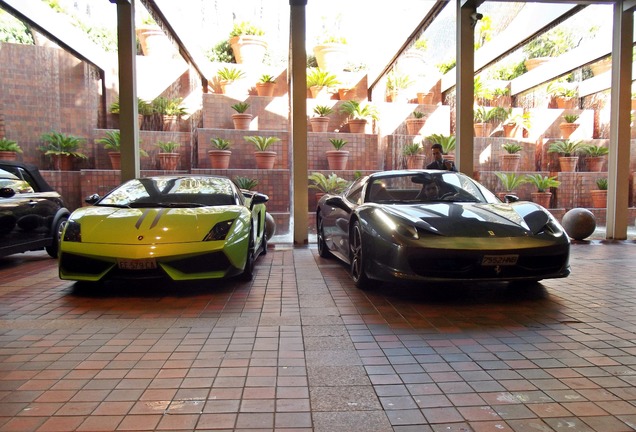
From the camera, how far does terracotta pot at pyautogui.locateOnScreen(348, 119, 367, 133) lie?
13.9 metres

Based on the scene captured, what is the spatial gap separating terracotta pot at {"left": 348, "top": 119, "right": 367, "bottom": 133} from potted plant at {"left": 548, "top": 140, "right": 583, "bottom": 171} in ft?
19.5

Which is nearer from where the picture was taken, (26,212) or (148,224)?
(148,224)

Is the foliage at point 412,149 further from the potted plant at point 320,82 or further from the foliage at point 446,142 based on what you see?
the potted plant at point 320,82

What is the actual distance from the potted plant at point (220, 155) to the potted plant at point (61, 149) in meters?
3.22

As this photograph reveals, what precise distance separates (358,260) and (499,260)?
1.44 meters

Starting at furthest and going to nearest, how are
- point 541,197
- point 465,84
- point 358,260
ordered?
1. point 541,197
2. point 465,84
3. point 358,260

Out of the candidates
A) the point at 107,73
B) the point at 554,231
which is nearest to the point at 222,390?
the point at 554,231

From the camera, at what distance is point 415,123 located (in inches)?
587

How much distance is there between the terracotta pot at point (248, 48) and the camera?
16.3 meters

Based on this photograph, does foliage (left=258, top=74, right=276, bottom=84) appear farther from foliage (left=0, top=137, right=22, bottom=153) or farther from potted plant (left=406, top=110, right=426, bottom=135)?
foliage (left=0, top=137, right=22, bottom=153)

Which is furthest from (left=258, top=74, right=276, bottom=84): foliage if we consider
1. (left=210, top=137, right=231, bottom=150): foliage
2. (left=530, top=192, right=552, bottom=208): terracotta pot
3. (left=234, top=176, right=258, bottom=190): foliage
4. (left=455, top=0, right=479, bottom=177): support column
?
(left=530, top=192, right=552, bottom=208): terracotta pot

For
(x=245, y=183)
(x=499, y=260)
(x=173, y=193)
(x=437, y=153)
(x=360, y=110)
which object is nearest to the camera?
(x=499, y=260)

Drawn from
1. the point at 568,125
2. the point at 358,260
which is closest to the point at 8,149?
the point at 358,260

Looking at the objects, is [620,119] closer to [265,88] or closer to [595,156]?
[595,156]
